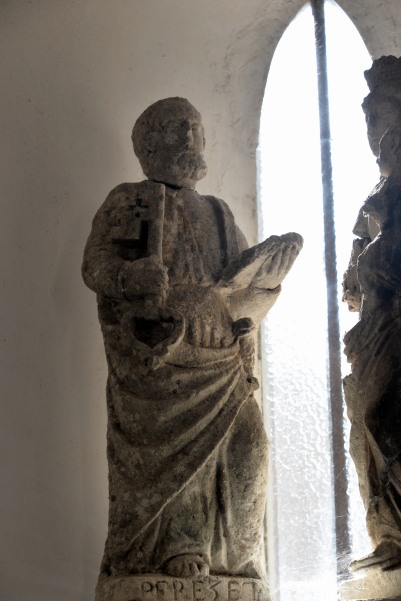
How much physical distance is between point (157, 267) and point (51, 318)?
2.96ft

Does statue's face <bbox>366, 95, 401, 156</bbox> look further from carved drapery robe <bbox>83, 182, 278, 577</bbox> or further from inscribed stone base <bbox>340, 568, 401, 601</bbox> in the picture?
inscribed stone base <bbox>340, 568, 401, 601</bbox>

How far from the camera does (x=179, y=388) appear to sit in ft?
16.1

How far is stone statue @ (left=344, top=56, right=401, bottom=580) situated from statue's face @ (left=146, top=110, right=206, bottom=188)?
2.08 feet

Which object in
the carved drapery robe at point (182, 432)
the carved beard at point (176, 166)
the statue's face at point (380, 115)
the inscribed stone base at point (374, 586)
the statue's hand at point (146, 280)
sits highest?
the statue's face at point (380, 115)

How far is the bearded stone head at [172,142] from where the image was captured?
5.30m

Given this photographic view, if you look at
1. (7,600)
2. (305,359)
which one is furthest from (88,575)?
(305,359)

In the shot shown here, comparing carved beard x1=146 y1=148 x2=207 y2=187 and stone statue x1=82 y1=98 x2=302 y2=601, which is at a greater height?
carved beard x1=146 y1=148 x2=207 y2=187

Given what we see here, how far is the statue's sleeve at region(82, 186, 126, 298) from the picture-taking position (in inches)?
198

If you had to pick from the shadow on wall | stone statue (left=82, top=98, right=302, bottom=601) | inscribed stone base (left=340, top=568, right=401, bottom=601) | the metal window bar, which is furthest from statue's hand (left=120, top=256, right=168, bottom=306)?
the metal window bar

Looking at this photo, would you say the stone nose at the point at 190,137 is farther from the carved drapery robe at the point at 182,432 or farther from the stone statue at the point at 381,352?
the stone statue at the point at 381,352

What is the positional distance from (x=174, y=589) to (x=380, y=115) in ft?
5.94

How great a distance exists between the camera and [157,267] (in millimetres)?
4973

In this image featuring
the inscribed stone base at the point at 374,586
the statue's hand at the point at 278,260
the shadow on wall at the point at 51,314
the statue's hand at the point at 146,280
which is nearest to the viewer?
the inscribed stone base at the point at 374,586

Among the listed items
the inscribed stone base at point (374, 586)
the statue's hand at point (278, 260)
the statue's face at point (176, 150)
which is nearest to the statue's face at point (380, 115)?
the statue's hand at point (278, 260)
